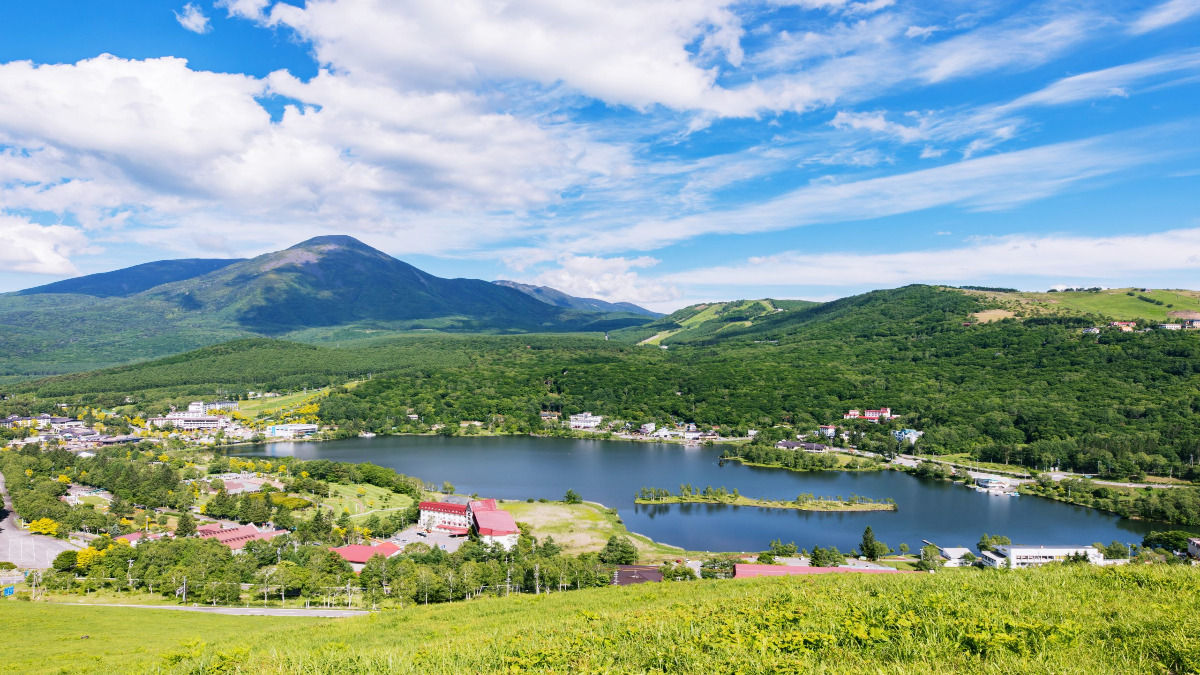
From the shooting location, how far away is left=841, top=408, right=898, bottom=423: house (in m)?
64.8

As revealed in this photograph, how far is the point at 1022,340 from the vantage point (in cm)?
7369

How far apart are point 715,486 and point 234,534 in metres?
30.9

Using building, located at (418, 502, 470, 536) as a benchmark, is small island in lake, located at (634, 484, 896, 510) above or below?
below

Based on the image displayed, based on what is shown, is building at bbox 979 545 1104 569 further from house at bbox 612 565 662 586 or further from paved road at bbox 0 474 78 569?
paved road at bbox 0 474 78 569

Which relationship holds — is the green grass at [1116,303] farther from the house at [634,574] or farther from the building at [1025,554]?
the house at [634,574]

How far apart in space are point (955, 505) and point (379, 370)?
81963mm

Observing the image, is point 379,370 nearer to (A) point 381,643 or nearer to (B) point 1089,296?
(A) point 381,643

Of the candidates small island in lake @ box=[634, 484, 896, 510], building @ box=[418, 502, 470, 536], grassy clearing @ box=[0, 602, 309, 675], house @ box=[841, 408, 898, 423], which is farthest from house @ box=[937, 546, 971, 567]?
house @ box=[841, 408, 898, 423]

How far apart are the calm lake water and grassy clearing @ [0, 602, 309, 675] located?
67.8 feet

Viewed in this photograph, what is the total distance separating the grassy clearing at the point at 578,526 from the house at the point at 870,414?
40832mm

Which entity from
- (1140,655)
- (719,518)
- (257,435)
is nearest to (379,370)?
(257,435)

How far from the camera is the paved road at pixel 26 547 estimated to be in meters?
24.4

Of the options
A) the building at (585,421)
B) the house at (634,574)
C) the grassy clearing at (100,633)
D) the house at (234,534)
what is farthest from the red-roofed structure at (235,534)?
the building at (585,421)

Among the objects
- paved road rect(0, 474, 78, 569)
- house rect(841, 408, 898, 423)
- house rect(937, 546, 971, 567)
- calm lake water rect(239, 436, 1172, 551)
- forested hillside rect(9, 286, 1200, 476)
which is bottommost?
calm lake water rect(239, 436, 1172, 551)
